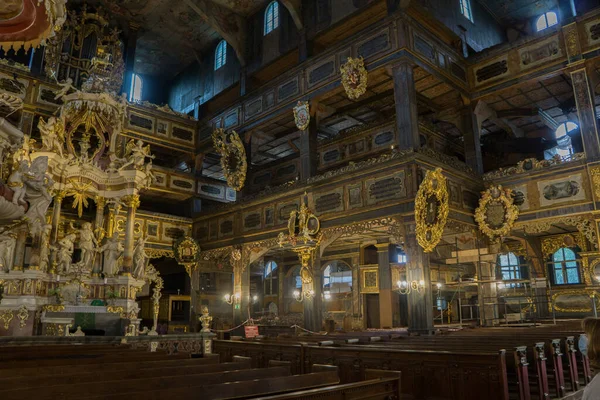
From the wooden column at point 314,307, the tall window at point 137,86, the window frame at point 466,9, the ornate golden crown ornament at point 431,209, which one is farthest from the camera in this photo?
the tall window at point 137,86

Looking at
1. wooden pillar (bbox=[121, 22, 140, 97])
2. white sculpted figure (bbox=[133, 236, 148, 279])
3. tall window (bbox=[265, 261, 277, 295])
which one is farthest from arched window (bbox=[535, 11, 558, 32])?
white sculpted figure (bbox=[133, 236, 148, 279])

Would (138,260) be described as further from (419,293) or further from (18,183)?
(18,183)

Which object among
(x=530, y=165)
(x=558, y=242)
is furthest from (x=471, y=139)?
(x=558, y=242)

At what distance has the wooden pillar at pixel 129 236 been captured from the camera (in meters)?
16.5

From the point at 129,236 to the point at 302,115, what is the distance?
24.9 ft

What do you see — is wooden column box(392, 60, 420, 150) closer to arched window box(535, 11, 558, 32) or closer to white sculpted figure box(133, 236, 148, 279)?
arched window box(535, 11, 558, 32)

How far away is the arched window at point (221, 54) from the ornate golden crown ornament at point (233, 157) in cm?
502

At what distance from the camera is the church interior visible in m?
10.0

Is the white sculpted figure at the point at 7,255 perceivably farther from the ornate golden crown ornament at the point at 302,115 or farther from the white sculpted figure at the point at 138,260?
the ornate golden crown ornament at the point at 302,115

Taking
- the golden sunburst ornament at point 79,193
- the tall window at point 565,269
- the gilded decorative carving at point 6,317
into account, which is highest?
the golden sunburst ornament at point 79,193

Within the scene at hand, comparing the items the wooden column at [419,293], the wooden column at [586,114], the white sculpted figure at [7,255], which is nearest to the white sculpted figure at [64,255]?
the white sculpted figure at [7,255]

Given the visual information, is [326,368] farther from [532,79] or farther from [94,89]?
[94,89]

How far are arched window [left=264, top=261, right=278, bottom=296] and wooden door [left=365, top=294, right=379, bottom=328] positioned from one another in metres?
5.57

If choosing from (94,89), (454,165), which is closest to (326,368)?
(454,165)
